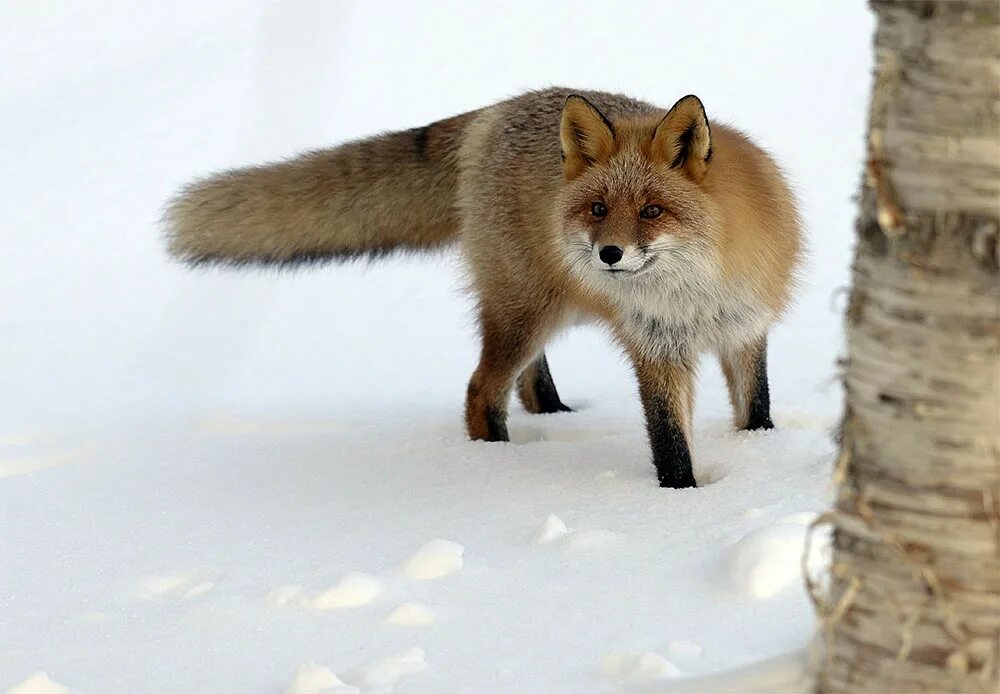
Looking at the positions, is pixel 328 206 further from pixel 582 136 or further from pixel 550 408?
pixel 582 136

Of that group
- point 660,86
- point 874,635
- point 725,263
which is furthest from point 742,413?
point 660,86

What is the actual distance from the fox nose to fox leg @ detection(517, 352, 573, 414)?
148 cm

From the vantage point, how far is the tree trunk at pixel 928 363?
1887 mm

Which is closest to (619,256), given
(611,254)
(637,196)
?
(611,254)

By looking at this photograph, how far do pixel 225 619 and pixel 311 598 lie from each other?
21 cm

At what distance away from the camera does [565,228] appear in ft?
13.6

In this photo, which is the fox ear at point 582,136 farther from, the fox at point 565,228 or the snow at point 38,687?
the snow at point 38,687

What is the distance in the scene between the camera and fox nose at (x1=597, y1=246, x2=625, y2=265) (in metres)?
3.81

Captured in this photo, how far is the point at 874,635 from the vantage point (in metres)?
2.02

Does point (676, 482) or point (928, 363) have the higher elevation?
point (928, 363)

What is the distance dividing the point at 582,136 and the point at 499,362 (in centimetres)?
100

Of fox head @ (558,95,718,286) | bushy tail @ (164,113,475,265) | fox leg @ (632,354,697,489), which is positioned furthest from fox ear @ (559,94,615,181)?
bushy tail @ (164,113,475,265)

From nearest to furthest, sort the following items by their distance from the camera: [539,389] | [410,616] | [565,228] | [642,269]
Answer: [410,616] → [642,269] → [565,228] → [539,389]

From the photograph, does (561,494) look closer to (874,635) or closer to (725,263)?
(725,263)
